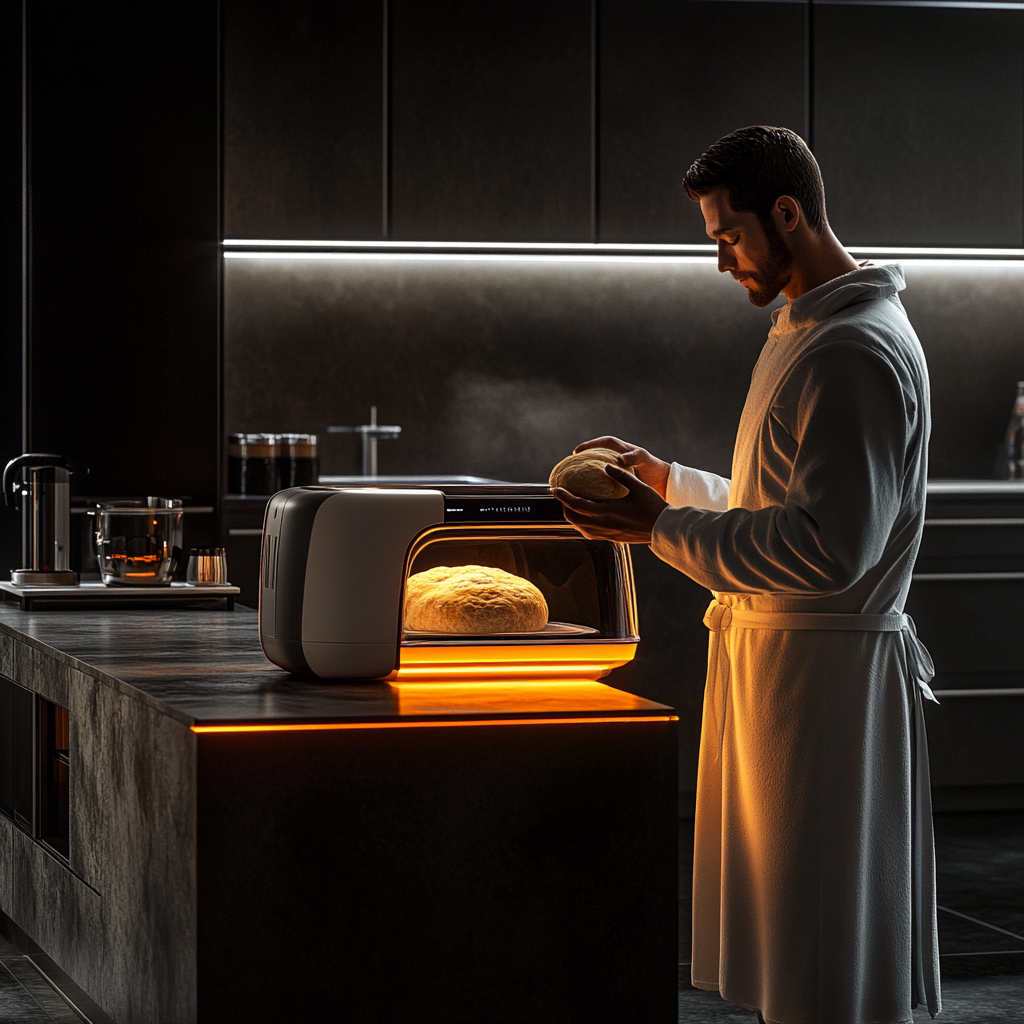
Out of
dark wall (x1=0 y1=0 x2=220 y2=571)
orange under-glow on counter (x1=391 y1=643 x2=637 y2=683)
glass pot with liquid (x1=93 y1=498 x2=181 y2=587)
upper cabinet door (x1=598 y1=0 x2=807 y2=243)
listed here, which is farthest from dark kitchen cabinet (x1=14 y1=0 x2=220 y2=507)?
orange under-glow on counter (x1=391 y1=643 x2=637 y2=683)

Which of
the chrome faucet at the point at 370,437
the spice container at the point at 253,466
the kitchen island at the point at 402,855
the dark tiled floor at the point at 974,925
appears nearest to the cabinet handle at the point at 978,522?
the dark tiled floor at the point at 974,925

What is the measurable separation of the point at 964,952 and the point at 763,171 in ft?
5.92

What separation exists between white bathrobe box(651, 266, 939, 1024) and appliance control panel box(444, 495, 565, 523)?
14 cm

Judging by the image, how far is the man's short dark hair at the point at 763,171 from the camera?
169 centimetres

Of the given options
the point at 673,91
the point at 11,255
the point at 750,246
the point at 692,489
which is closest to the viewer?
the point at 750,246

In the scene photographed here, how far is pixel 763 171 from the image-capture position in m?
1.69

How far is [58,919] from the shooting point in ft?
6.91

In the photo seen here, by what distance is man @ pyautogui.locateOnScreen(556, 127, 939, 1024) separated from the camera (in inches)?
61.6

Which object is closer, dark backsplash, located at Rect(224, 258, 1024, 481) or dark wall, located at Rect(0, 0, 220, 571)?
dark wall, located at Rect(0, 0, 220, 571)

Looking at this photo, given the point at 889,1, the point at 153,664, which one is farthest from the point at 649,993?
the point at 889,1

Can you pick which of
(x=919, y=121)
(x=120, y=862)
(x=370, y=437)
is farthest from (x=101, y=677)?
(x=919, y=121)

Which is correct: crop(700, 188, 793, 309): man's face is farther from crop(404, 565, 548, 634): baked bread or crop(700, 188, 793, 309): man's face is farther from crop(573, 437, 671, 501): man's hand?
crop(404, 565, 548, 634): baked bread

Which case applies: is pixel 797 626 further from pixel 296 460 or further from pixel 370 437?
pixel 370 437

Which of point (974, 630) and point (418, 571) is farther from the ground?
point (418, 571)
